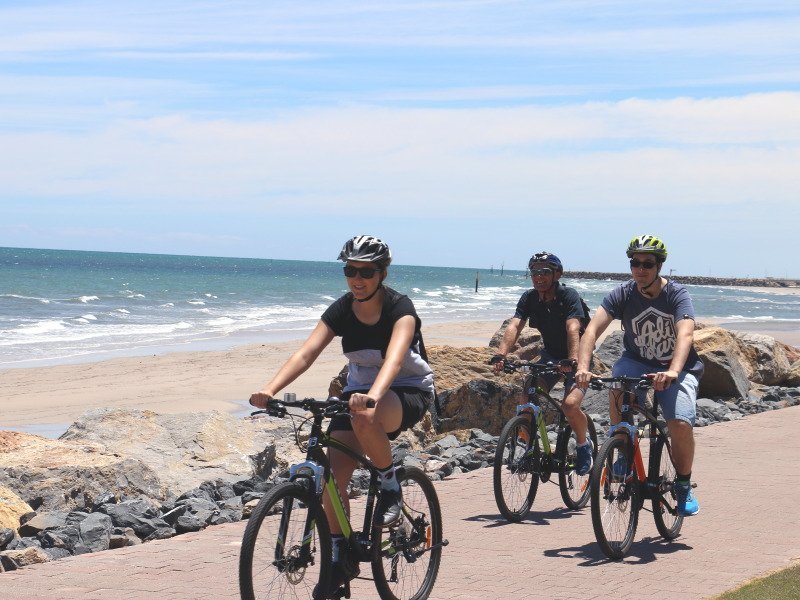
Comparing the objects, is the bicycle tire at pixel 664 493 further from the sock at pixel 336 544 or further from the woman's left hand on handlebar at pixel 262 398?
the woman's left hand on handlebar at pixel 262 398

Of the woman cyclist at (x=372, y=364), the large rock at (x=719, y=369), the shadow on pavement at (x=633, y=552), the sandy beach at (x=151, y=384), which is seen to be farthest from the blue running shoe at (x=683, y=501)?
the sandy beach at (x=151, y=384)

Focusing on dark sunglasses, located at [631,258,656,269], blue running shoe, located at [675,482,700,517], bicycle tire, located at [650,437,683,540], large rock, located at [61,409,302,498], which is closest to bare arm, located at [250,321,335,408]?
dark sunglasses, located at [631,258,656,269]

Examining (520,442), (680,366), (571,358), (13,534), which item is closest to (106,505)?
(13,534)

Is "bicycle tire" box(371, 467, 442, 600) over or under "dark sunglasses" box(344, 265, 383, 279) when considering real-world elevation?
under

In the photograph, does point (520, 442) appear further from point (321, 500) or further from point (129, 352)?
point (129, 352)

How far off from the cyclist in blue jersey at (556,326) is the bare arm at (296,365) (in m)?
3.03

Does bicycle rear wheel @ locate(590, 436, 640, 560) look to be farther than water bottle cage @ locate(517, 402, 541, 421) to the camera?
No

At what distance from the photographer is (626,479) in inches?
284

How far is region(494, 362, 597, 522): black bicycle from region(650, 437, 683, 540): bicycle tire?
910 mm

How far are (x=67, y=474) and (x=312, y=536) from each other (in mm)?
4690

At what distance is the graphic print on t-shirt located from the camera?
7.55 meters

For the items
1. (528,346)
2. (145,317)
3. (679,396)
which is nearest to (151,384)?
(528,346)

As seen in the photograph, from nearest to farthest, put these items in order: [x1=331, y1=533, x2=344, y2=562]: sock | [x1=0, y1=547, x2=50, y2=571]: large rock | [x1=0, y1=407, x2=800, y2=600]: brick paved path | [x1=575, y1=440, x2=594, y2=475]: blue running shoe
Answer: [x1=331, y1=533, x2=344, y2=562]: sock < [x1=0, y1=407, x2=800, y2=600]: brick paved path < [x1=0, y1=547, x2=50, y2=571]: large rock < [x1=575, y1=440, x2=594, y2=475]: blue running shoe

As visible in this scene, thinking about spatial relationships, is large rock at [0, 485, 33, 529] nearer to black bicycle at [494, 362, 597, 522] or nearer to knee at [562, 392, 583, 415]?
black bicycle at [494, 362, 597, 522]
